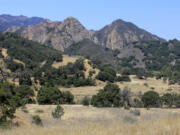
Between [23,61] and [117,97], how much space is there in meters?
50.4

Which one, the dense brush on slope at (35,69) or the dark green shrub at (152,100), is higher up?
the dense brush on slope at (35,69)

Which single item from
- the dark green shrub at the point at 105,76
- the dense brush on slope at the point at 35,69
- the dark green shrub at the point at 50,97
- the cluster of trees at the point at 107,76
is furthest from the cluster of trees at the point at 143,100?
the cluster of trees at the point at 107,76

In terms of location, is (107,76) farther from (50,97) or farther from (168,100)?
(50,97)

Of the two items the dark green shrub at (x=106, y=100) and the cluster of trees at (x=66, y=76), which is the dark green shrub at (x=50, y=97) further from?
the cluster of trees at (x=66, y=76)

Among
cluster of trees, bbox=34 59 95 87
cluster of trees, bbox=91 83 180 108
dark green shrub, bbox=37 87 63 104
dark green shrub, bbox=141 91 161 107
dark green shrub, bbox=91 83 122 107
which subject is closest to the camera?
dark green shrub, bbox=91 83 122 107

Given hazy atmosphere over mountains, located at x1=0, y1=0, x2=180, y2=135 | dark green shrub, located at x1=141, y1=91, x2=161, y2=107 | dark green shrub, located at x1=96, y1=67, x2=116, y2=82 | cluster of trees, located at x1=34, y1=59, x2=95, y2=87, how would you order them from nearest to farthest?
hazy atmosphere over mountains, located at x1=0, y1=0, x2=180, y2=135, dark green shrub, located at x1=141, y1=91, x2=161, y2=107, cluster of trees, located at x1=34, y1=59, x2=95, y2=87, dark green shrub, located at x1=96, y1=67, x2=116, y2=82

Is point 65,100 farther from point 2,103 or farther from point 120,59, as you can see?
point 120,59

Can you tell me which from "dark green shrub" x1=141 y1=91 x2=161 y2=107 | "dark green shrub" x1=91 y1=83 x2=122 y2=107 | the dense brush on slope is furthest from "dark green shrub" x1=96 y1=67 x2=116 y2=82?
"dark green shrub" x1=91 y1=83 x2=122 y2=107

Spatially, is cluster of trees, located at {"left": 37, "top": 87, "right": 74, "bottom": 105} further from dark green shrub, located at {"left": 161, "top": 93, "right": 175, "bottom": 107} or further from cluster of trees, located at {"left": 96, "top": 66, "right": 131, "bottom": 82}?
cluster of trees, located at {"left": 96, "top": 66, "right": 131, "bottom": 82}

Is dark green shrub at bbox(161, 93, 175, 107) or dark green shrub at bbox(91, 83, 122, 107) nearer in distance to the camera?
dark green shrub at bbox(91, 83, 122, 107)

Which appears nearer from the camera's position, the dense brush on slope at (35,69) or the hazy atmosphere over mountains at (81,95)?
the hazy atmosphere over mountains at (81,95)

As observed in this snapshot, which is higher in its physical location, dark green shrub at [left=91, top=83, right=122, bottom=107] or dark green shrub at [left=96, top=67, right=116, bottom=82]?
dark green shrub at [left=96, top=67, right=116, bottom=82]

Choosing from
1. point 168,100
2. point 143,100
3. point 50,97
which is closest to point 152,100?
point 143,100

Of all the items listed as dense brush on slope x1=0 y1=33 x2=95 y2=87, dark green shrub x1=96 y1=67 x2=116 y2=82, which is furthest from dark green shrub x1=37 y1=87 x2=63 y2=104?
dark green shrub x1=96 y1=67 x2=116 y2=82
